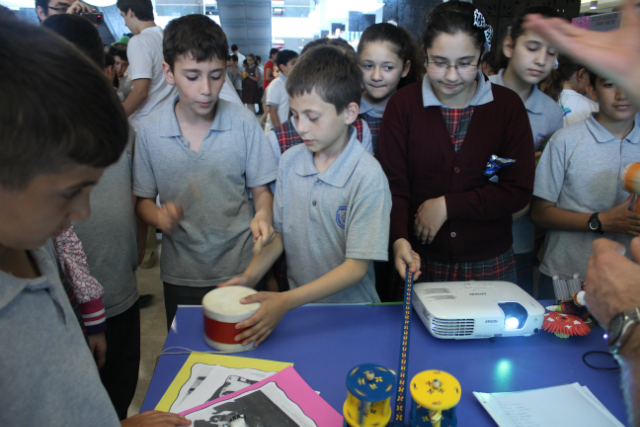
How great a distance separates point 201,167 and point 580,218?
1.39 m

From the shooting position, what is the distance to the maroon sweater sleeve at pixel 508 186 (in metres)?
1.47

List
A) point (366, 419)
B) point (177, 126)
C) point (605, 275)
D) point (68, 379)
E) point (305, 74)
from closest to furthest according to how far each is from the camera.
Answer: point (68, 379) → point (366, 419) → point (605, 275) → point (305, 74) → point (177, 126)

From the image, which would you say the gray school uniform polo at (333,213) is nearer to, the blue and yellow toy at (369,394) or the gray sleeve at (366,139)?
the gray sleeve at (366,139)

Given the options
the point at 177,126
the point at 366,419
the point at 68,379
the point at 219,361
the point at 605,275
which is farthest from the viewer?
the point at 177,126

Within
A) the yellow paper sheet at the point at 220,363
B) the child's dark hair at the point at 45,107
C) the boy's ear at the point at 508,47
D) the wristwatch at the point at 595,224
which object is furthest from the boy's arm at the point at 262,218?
the boy's ear at the point at 508,47

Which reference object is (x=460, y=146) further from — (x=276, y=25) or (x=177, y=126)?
(x=276, y=25)

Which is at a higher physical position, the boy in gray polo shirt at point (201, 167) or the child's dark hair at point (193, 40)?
the child's dark hair at point (193, 40)

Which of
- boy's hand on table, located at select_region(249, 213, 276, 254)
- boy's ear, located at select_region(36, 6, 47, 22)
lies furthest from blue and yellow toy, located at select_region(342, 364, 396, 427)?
boy's ear, located at select_region(36, 6, 47, 22)

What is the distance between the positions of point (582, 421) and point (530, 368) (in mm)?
181

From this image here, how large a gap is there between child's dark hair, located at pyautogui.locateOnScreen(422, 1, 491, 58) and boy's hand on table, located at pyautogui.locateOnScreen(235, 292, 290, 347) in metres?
1.03

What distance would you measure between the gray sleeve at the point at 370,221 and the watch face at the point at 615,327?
60 centimetres

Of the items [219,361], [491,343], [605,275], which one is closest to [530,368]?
[491,343]

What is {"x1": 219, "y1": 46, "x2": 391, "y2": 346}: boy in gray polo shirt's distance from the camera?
1268mm

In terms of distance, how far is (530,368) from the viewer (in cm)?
103
